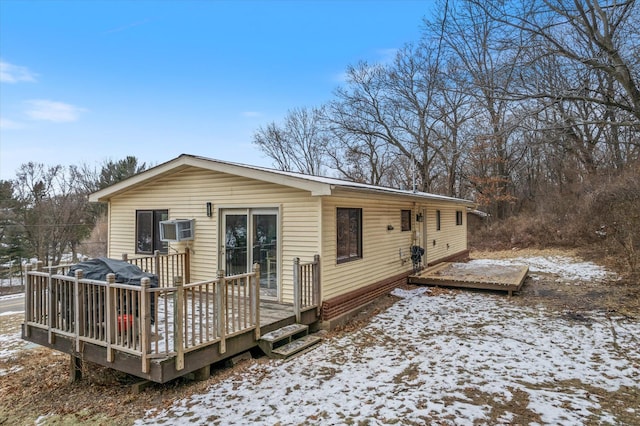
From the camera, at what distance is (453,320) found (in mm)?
6473

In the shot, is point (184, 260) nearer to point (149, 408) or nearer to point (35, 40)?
point (149, 408)

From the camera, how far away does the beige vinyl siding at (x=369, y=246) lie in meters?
6.23

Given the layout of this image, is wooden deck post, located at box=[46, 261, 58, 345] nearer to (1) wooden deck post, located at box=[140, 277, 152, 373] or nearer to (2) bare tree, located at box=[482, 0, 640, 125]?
(1) wooden deck post, located at box=[140, 277, 152, 373]

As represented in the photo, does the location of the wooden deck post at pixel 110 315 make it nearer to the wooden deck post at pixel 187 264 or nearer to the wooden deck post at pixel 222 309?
the wooden deck post at pixel 222 309

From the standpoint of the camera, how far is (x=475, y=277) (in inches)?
368

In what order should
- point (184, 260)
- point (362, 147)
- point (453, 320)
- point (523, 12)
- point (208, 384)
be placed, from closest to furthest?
point (208, 384)
point (453, 320)
point (184, 260)
point (523, 12)
point (362, 147)

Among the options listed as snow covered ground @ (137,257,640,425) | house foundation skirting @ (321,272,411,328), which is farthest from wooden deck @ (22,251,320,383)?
house foundation skirting @ (321,272,411,328)

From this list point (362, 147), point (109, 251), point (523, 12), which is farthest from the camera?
point (362, 147)

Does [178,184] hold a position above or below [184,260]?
above

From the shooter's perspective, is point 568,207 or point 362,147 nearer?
point 568,207

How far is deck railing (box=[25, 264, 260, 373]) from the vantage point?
3789mm

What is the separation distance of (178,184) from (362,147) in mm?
19517

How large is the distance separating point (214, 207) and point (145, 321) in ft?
11.9

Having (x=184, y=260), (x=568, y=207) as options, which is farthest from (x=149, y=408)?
(x=568, y=207)
